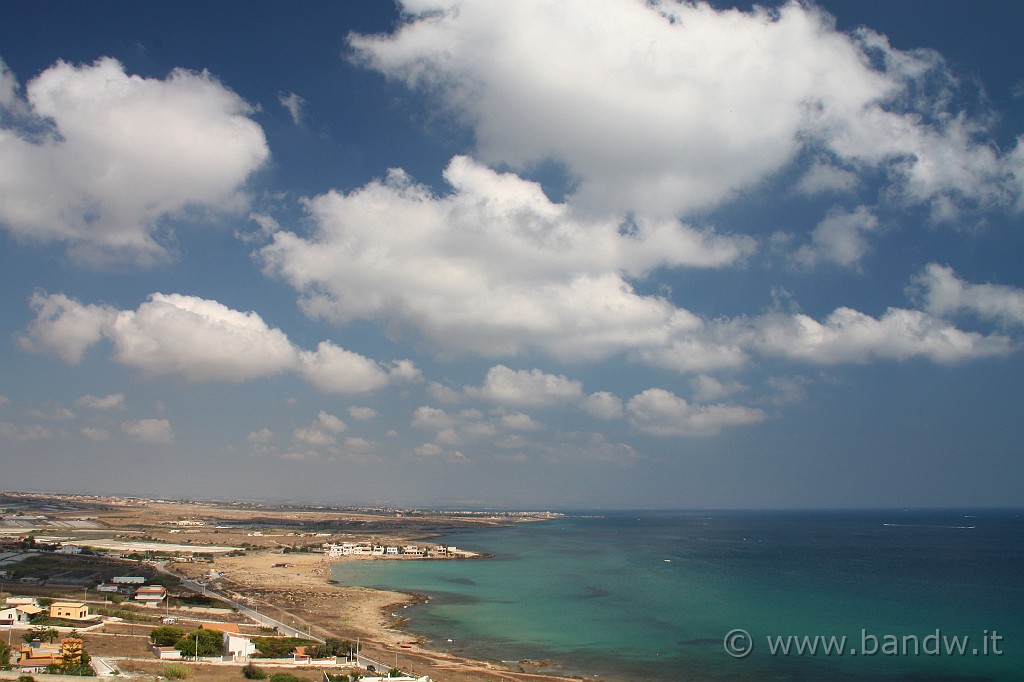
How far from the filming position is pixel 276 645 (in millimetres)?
32406

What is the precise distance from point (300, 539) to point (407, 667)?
82.0 meters

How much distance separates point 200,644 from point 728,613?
34.1 m

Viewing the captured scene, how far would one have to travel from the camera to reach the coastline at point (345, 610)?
3238 cm

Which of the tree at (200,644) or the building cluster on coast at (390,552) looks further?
the building cluster on coast at (390,552)

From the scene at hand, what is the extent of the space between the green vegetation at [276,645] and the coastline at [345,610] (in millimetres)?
3584

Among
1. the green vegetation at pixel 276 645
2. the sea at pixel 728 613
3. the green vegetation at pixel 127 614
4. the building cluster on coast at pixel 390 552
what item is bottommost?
the building cluster on coast at pixel 390 552

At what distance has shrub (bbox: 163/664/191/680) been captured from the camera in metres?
26.6

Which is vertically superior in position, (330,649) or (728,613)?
(330,649)

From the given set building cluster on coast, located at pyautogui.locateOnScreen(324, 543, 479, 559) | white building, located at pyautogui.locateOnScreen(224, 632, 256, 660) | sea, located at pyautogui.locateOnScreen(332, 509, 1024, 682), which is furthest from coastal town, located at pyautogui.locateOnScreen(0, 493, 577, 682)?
sea, located at pyautogui.locateOnScreen(332, 509, 1024, 682)

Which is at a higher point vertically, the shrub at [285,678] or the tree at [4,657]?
the tree at [4,657]

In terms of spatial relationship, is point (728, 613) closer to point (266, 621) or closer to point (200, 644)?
point (266, 621)

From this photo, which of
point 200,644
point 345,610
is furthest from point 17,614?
point 345,610

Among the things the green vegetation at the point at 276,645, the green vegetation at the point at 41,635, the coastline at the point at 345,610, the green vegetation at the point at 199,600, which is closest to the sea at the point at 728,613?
the coastline at the point at 345,610

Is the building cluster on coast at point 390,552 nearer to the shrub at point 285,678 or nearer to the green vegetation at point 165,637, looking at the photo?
the green vegetation at point 165,637
